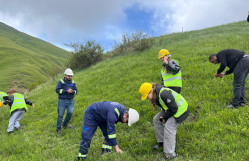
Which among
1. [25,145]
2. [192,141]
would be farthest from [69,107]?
[192,141]

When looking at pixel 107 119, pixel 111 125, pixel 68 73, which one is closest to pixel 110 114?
pixel 107 119

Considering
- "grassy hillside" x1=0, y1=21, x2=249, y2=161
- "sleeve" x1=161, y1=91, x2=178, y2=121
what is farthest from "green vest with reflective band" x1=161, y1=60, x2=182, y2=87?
"sleeve" x1=161, y1=91, x2=178, y2=121

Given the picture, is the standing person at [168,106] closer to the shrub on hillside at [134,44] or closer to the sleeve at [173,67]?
the sleeve at [173,67]

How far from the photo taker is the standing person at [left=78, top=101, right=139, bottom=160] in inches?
160

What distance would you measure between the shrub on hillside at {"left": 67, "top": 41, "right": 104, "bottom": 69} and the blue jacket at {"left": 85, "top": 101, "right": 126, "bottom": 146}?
16.7 meters

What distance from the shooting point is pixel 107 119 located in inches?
164

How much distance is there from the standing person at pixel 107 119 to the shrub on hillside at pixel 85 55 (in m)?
16.7

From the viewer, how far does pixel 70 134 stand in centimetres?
639

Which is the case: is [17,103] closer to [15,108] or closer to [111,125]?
[15,108]

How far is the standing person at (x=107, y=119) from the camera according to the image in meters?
4.07

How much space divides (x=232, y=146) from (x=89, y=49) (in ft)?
62.4

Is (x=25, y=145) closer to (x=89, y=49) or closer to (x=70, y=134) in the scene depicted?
(x=70, y=134)

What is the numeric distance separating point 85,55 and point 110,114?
17343 mm

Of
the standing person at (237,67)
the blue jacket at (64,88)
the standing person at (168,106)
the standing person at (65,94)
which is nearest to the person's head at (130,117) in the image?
the standing person at (168,106)
